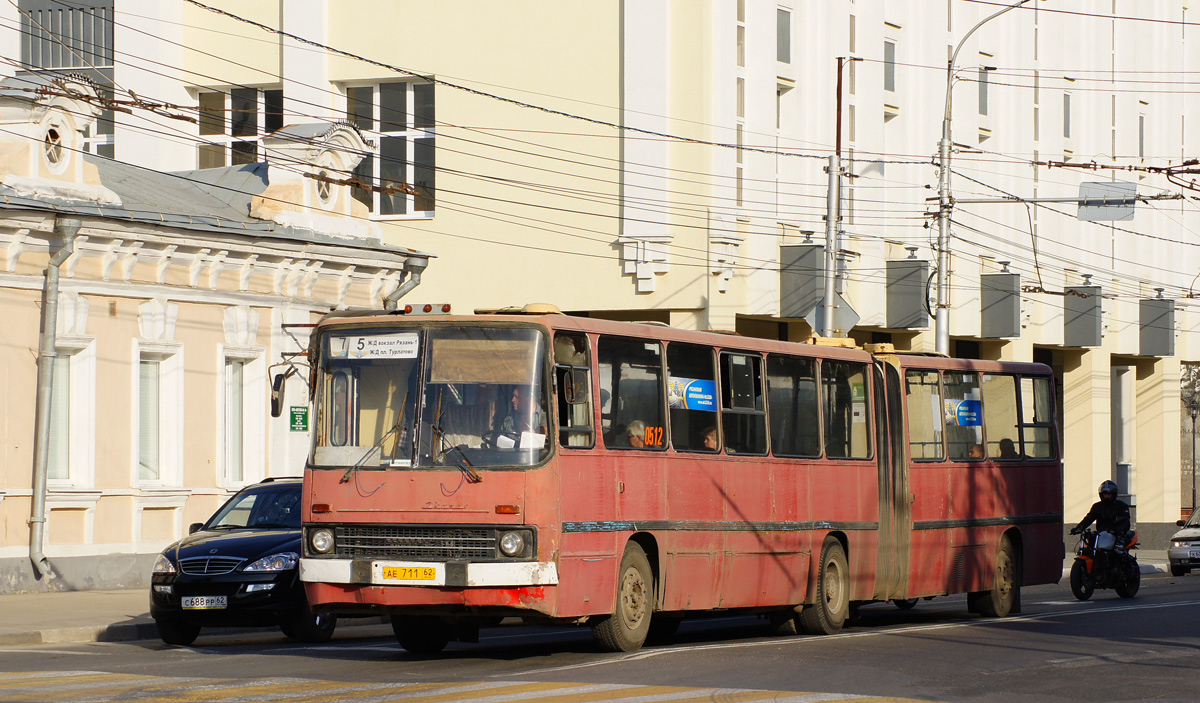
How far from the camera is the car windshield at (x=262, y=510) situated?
19.0 metres

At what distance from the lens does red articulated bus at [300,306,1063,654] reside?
48.4 feet

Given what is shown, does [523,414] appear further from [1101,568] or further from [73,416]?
[1101,568]

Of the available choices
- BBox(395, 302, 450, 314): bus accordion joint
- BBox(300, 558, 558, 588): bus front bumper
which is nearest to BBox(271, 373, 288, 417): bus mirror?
BBox(395, 302, 450, 314): bus accordion joint

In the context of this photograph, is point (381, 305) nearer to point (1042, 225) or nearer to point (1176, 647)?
point (1176, 647)

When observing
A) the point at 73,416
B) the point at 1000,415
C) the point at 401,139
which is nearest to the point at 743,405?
the point at 1000,415

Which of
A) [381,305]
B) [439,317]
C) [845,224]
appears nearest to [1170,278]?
[845,224]

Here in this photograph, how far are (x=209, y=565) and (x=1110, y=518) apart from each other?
14.1m

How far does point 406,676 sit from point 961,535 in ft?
31.7

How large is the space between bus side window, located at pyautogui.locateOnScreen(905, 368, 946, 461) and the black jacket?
18.5ft

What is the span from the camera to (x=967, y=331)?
4662cm

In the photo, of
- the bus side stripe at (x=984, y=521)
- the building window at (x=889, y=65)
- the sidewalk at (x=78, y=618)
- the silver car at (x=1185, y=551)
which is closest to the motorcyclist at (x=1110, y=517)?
the bus side stripe at (x=984, y=521)

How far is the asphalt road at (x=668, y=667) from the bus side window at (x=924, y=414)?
2.21m

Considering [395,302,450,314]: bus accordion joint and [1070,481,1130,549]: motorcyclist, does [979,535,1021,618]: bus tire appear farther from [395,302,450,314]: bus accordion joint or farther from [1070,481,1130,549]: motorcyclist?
[395,302,450,314]: bus accordion joint

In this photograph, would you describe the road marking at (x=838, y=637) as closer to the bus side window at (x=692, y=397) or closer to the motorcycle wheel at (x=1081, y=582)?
the motorcycle wheel at (x=1081, y=582)
